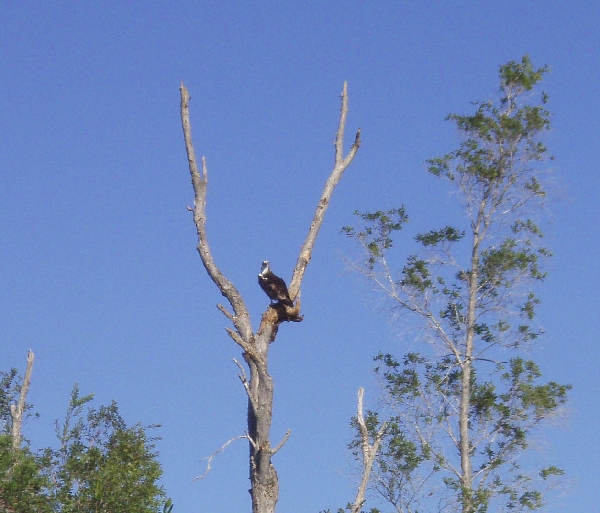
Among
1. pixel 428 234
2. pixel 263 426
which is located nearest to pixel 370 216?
pixel 428 234

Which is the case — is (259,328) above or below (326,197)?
below

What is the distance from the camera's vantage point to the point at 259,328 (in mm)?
9219

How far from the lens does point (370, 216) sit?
16594 mm

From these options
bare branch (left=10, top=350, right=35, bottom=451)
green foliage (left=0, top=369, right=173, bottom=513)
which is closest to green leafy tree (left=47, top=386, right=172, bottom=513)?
green foliage (left=0, top=369, right=173, bottom=513)

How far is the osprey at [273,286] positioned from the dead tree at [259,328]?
9 centimetres

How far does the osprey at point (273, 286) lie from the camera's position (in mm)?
9008

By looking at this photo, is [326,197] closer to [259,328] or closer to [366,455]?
[259,328]

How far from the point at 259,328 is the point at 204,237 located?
1016 millimetres

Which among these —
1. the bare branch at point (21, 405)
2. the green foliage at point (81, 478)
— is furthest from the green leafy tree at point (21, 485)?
the bare branch at point (21, 405)

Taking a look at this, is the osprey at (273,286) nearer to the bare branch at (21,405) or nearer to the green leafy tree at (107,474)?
the green leafy tree at (107,474)

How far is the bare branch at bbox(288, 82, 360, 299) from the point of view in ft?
31.1

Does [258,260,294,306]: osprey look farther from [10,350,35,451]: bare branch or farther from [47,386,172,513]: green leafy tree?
A: [10,350,35,451]: bare branch

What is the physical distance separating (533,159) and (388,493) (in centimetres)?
631

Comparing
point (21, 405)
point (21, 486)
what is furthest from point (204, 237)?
point (21, 405)
